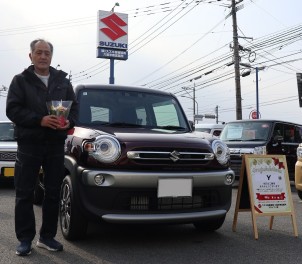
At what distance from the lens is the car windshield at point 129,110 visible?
4.93m

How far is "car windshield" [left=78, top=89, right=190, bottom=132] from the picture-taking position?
4.93m

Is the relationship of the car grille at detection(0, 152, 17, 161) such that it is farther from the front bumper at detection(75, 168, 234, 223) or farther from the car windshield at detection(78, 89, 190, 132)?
the front bumper at detection(75, 168, 234, 223)

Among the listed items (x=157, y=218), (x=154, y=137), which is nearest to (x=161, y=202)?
(x=157, y=218)

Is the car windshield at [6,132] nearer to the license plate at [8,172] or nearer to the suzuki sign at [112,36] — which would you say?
the license plate at [8,172]

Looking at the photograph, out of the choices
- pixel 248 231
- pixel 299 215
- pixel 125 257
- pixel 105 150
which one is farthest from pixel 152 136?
pixel 299 215

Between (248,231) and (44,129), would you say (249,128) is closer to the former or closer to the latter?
(248,231)

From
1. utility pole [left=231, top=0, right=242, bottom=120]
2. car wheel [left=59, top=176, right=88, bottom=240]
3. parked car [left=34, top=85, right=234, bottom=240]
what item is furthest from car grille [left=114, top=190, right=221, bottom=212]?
utility pole [left=231, top=0, right=242, bottom=120]

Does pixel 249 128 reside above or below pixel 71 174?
above

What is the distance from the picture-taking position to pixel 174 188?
4.04 meters

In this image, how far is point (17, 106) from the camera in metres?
3.79

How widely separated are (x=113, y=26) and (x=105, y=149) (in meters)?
16.0

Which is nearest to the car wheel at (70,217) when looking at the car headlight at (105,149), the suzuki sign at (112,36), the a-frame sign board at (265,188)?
the car headlight at (105,149)

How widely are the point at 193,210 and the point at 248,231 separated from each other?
1.20 meters

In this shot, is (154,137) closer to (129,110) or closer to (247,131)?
(129,110)
